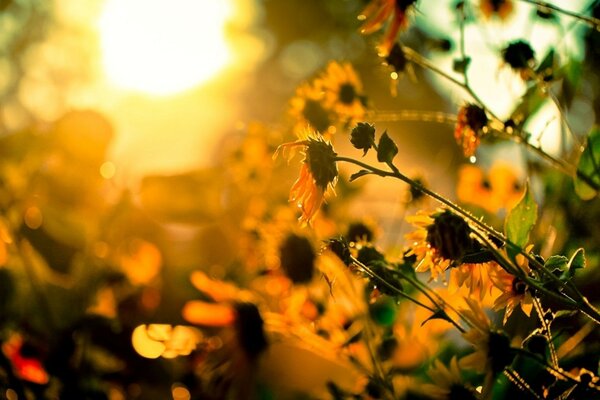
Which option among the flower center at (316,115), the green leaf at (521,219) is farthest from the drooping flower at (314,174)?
the flower center at (316,115)

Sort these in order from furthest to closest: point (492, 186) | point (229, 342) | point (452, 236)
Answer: point (492, 186)
point (229, 342)
point (452, 236)

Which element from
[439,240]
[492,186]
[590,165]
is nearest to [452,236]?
[439,240]

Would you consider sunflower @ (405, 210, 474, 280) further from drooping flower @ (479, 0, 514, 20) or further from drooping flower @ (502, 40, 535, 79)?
drooping flower @ (479, 0, 514, 20)

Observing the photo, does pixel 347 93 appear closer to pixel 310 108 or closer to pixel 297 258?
pixel 310 108

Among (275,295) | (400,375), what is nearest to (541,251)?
(400,375)

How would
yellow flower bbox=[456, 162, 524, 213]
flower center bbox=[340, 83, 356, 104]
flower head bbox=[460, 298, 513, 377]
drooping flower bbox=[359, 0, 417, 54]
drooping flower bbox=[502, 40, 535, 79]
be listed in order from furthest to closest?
yellow flower bbox=[456, 162, 524, 213] → flower center bbox=[340, 83, 356, 104] → drooping flower bbox=[502, 40, 535, 79] → drooping flower bbox=[359, 0, 417, 54] → flower head bbox=[460, 298, 513, 377]

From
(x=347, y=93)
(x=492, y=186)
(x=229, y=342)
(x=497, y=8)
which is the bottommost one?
(x=229, y=342)

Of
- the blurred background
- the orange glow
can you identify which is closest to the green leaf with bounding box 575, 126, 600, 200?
the blurred background
